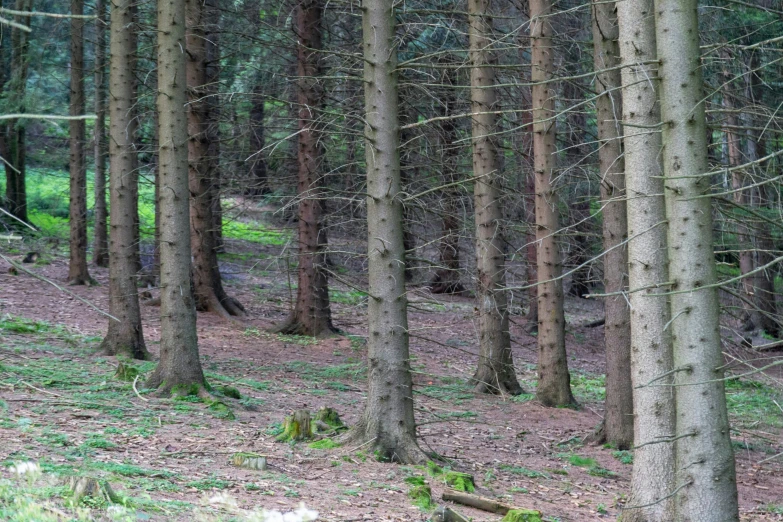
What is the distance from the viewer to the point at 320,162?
52.1ft

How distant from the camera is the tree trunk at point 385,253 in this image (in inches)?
300

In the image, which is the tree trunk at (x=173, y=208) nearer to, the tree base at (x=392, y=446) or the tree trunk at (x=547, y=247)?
the tree base at (x=392, y=446)

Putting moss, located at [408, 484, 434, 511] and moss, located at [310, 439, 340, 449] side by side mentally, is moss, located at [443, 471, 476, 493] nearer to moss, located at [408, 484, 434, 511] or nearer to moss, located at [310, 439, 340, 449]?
moss, located at [408, 484, 434, 511]

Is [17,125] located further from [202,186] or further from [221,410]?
[221,410]

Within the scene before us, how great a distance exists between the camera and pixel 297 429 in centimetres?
818

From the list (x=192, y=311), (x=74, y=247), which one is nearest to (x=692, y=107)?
(x=192, y=311)

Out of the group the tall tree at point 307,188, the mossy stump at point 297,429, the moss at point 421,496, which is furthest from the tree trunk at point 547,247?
the moss at point 421,496

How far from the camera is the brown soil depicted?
Result: 258 inches

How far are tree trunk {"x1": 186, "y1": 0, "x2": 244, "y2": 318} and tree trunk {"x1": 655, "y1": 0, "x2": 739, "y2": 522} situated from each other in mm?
11809

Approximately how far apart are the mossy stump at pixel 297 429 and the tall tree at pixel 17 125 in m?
11.4

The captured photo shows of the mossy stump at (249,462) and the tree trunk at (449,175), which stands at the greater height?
the tree trunk at (449,175)

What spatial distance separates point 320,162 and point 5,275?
827cm

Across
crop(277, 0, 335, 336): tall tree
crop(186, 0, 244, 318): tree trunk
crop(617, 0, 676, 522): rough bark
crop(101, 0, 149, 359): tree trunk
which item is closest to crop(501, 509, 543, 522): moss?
crop(617, 0, 676, 522): rough bark

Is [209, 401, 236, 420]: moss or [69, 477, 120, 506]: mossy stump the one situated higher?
[69, 477, 120, 506]: mossy stump
